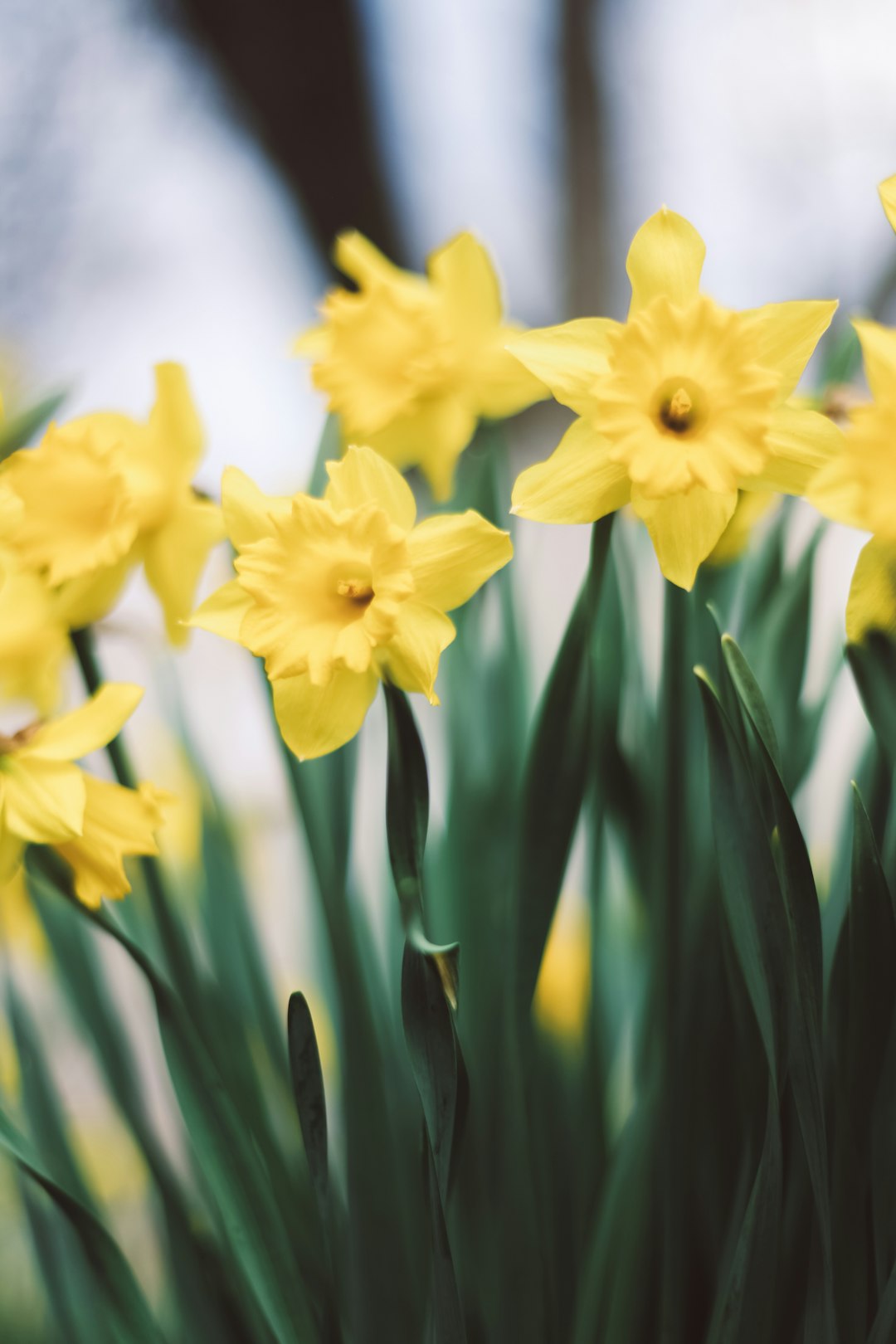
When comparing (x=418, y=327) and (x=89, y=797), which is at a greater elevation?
(x=418, y=327)

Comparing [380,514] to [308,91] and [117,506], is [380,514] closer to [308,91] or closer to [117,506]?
[117,506]

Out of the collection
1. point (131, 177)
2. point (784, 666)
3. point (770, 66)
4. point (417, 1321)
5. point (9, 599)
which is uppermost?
point (131, 177)

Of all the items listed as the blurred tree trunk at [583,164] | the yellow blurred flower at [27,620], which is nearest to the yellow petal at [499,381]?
the yellow blurred flower at [27,620]

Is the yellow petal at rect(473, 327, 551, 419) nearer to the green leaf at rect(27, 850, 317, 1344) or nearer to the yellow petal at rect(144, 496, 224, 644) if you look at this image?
the yellow petal at rect(144, 496, 224, 644)

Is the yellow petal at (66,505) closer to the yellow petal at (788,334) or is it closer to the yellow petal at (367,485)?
the yellow petal at (367,485)

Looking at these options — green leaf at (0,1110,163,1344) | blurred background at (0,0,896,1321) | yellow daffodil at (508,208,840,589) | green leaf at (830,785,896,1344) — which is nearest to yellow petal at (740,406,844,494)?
yellow daffodil at (508,208,840,589)

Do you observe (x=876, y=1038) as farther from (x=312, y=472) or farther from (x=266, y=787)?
(x=266, y=787)

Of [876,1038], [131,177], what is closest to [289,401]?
[131,177]

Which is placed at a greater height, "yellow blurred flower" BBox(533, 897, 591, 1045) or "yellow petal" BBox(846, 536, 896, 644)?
"yellow petal" BBox(846, 536, 896, 644)
